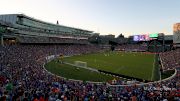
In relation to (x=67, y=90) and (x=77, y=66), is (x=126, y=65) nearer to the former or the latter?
(x=77, y=66)

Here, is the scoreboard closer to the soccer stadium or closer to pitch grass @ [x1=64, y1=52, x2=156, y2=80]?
the soccer stadium

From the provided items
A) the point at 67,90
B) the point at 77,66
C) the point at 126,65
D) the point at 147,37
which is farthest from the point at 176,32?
the point at 67,90

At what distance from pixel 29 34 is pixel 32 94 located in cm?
6705

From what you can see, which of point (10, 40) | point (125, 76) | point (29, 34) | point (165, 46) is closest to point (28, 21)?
point (29, 34)

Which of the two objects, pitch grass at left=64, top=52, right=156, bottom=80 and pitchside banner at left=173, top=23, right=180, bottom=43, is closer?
pitch grass at left=64, top=52, right=156, bottom=80

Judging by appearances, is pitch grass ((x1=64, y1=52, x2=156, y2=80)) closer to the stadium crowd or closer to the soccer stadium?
the soccer stadium

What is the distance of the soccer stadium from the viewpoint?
1883cm

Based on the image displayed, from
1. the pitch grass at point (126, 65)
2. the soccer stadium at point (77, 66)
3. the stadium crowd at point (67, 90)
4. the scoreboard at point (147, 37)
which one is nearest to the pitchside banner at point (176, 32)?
the soccer stadium at point (77, 66)

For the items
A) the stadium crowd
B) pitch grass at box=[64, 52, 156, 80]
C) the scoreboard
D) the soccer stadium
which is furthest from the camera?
the scoreboard

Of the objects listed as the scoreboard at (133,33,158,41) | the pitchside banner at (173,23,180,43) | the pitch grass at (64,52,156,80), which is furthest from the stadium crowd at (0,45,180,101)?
the scoreboard at (133,33,158,41)

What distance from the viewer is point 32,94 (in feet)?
53.5

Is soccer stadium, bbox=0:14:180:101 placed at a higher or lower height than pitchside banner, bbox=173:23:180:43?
lower

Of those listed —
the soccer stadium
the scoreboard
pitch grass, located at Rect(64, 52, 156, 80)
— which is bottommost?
pitch grass, located at Rect(64, 52, 156, 80)

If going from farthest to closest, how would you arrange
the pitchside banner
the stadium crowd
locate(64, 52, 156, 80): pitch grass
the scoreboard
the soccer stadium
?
the scoreboard → the pitchside banner → locate(64, 52, 156, 80): pitch grass → the soccer stadium → the stadium crowd
